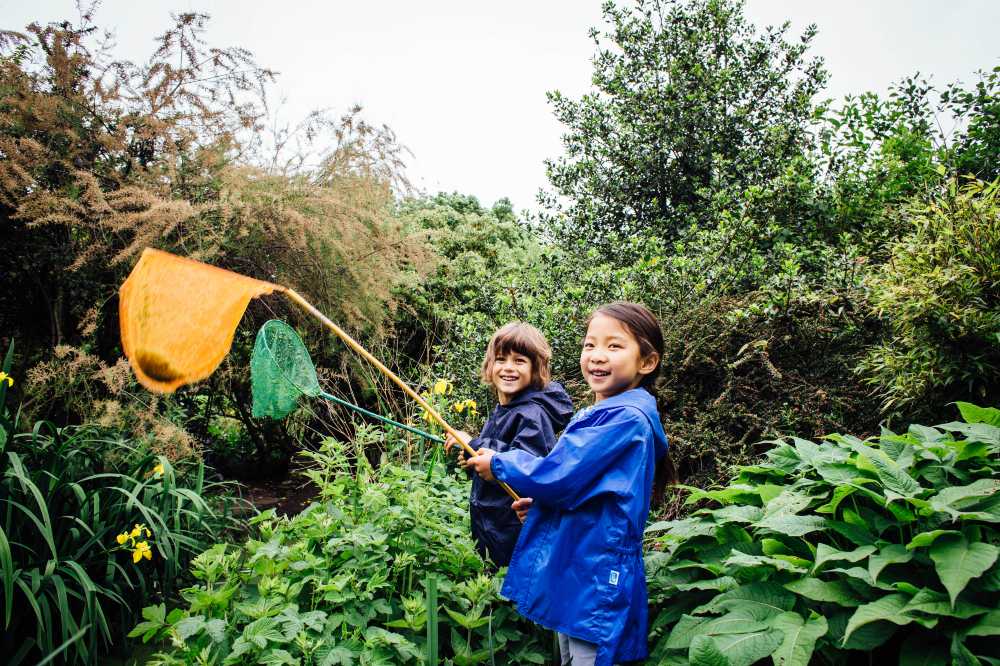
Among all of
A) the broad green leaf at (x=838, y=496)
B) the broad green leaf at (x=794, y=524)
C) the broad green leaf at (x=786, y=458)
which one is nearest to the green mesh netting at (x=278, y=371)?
the broad green leaf at (x=794, y=524)

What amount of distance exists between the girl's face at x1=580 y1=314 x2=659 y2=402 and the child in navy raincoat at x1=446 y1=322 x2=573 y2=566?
1.29ft

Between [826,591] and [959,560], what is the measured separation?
0.31 meters

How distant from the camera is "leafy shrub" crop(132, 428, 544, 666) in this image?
176 centimetres

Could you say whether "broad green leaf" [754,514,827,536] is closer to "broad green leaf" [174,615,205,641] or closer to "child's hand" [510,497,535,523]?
"child's hand" [510,497,535,523]

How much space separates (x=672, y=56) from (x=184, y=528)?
570 cm

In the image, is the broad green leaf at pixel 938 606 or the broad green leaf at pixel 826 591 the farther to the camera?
the broad green leaf at pixel 826 591

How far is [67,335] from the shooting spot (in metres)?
4.55

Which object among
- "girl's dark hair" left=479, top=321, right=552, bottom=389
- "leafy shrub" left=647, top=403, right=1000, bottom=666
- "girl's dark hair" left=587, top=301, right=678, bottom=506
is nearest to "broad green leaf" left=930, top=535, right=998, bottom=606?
"leafy shrub" left=647, top=403, right=1000, bottom=666

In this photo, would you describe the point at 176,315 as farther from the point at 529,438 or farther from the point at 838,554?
the point at 838,554

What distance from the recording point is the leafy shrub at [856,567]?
4.64 feet

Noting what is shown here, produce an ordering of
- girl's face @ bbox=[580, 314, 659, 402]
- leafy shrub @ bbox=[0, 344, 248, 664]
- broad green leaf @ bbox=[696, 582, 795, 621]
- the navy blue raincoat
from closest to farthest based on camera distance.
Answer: broad green leaf @ bbox=[696, 582, 795, 621], girl's face @ bbox=[580, 314, 659, 402], the navy blue raincoat, leafy shrub @ bbox=[0, 344, 248, 664]

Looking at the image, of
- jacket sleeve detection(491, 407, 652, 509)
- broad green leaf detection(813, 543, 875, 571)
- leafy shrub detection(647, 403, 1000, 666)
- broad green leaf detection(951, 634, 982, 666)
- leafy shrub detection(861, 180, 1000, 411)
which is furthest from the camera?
leafy shrub detection(861, 180, 1000, 411)

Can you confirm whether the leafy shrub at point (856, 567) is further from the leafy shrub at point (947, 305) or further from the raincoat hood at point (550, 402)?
the leafy shrub at point (947, 305)

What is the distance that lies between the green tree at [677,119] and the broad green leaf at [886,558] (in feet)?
13.0
